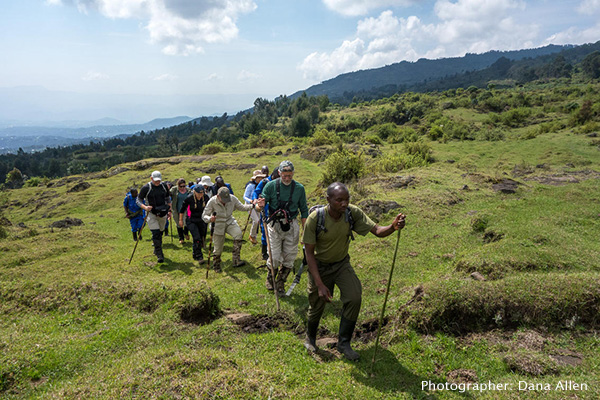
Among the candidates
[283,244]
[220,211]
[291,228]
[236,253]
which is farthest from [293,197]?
[236,253]

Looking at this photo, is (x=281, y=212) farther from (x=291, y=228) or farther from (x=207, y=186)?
(x=207, y=186)

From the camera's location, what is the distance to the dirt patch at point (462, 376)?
4.72 meters

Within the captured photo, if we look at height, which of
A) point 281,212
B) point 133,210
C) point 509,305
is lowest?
point 509,305

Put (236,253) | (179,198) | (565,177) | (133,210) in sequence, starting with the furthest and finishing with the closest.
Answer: (565,177)
(133,210)
(179,198)
(236,253)

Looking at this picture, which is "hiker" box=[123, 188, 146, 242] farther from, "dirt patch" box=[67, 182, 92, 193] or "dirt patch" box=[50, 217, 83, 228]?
"dirt patch" box=[67, 182, 92, 193]

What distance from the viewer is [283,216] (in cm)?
814

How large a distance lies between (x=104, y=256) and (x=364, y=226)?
12.3m

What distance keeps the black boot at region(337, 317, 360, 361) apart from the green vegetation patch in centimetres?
134

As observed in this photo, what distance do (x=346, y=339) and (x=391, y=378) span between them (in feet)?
3.04

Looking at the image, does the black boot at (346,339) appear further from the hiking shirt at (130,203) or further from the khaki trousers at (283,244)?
the hiking shirt at (130,203)

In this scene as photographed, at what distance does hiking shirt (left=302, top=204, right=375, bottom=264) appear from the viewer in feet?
17.3

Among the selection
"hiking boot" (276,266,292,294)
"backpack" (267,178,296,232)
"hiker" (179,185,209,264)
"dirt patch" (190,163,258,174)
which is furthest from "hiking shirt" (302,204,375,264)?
"dirt patch" (190,163,258,174)

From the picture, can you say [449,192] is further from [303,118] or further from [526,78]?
[526,78]

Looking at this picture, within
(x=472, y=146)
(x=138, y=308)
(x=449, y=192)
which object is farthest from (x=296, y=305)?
(x=472, y=146)
